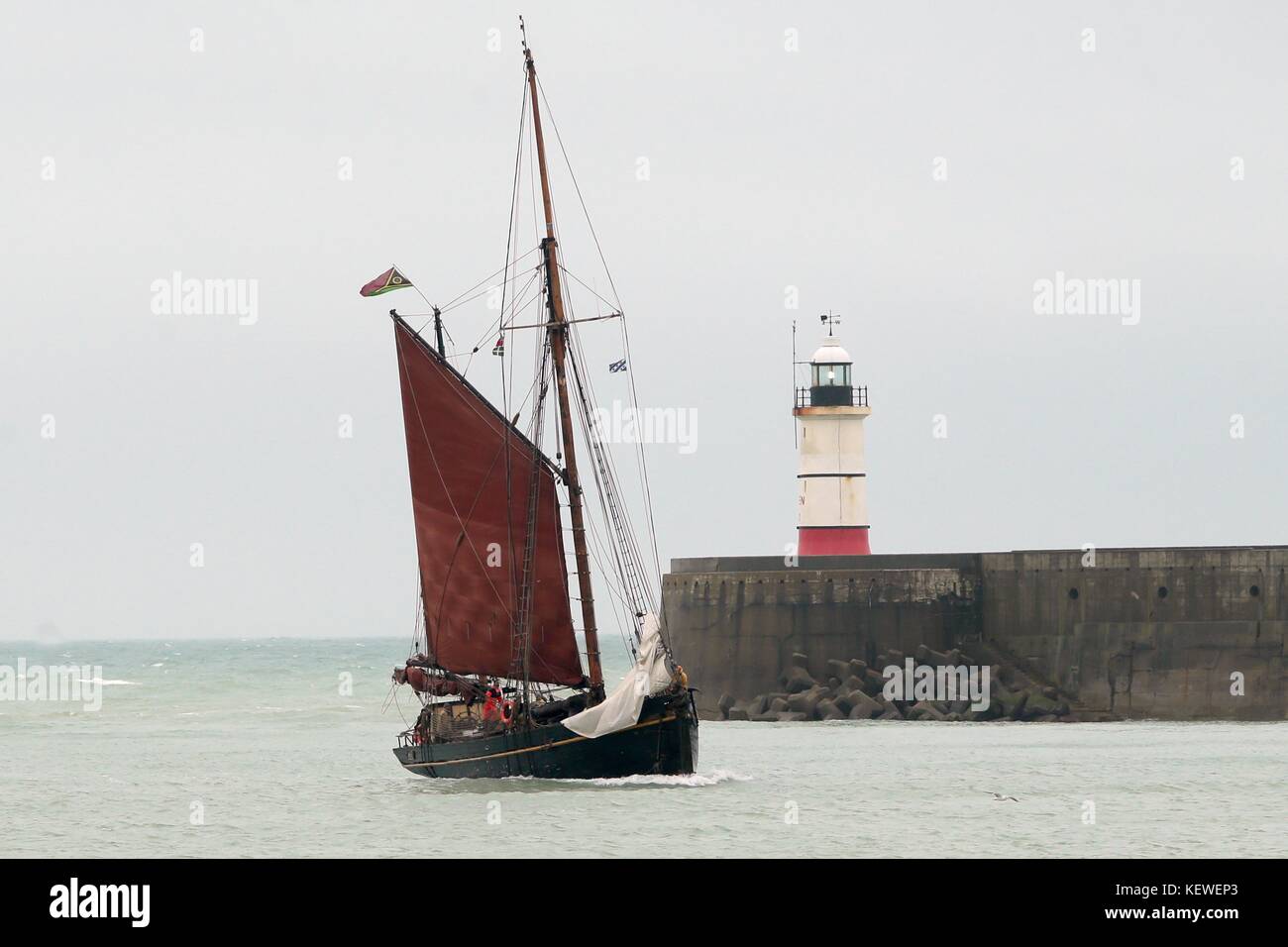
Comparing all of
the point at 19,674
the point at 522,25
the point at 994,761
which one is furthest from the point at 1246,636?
the point at 19,674

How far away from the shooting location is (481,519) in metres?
35.3

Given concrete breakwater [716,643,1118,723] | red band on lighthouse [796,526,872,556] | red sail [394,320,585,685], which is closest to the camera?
red sail [394,320,585,685]

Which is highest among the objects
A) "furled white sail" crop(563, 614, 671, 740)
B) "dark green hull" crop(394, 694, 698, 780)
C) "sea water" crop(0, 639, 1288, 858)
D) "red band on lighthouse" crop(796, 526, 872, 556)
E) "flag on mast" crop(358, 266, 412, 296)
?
"flag on mast" crop(358, 266, 412, 296)

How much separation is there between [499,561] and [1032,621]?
15260 millimetres

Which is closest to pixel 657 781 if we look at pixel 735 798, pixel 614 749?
pixel 614 749

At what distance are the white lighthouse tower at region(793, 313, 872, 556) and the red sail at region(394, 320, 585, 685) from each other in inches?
578

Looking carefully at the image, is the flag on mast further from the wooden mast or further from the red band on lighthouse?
the red band on lighthouse

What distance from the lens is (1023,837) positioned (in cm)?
2720

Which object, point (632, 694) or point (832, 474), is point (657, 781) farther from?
point (832, 474)

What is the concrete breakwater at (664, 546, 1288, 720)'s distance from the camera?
145ft

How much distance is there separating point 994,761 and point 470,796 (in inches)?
381

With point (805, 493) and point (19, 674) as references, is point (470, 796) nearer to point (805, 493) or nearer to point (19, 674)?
point (805, 493)

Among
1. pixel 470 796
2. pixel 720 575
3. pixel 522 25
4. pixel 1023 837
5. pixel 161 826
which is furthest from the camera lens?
pixel 720 575

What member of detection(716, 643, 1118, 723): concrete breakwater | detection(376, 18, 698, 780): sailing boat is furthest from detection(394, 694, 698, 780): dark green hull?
detection(716, 643, 1118, 723): concrete breakwater
